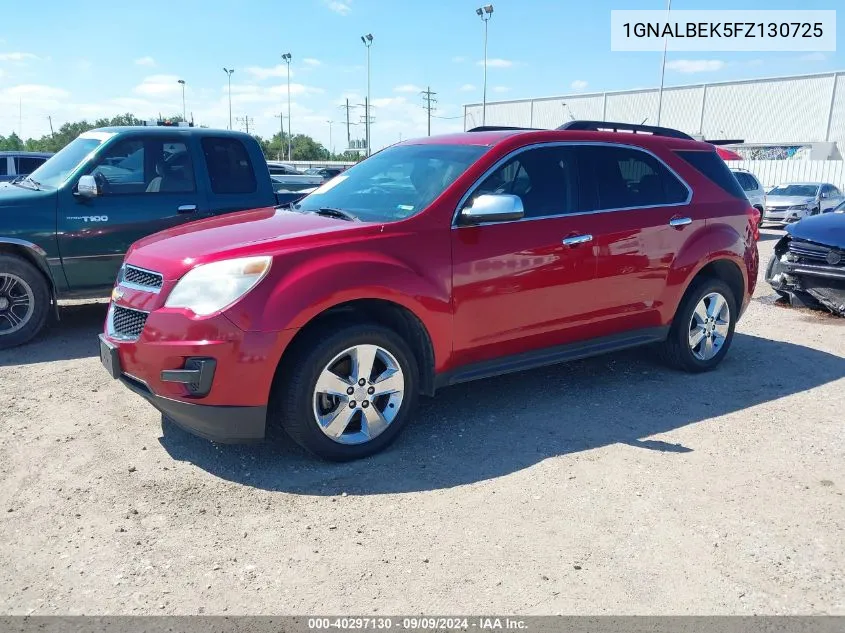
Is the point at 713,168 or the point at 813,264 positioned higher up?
the point at 713,168

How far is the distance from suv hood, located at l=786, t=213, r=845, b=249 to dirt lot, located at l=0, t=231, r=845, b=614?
3451 millimetres

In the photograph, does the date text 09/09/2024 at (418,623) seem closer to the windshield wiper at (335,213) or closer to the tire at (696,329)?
the windshield wiper at (335,213)

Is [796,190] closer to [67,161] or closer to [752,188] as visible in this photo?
[752,188]

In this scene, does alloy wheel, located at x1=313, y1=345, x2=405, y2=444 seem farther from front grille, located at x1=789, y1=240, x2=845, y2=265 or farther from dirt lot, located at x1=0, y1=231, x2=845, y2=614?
front grille, located at x1=789, y1=240, x2=845, y2=265

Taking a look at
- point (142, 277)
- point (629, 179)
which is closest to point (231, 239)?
point (142, 277)

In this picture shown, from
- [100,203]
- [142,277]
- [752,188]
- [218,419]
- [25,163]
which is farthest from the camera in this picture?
[752,188]

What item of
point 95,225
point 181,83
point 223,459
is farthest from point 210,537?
point 181,83

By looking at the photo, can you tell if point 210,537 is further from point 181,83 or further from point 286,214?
point 181,83

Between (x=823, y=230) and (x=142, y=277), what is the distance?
7.57 m

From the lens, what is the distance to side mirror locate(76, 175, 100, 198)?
620cm

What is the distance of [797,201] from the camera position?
22.2 metres

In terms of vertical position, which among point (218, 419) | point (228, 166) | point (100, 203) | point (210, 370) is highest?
point (228, 166)

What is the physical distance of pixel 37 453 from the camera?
4039mm

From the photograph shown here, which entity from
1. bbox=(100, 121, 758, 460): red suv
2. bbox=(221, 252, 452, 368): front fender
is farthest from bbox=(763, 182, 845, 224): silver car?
bbox=(221, 252, 452, 368): front fender
